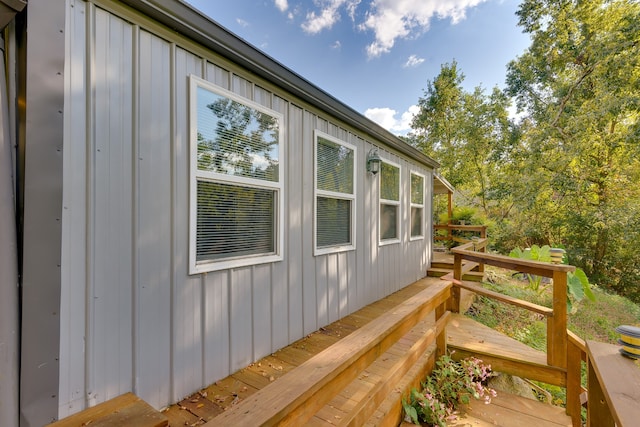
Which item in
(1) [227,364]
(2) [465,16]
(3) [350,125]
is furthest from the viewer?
(2) [465,16]

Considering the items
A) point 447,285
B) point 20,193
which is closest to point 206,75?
point 20,193

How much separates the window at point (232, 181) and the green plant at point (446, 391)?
1.66 metres

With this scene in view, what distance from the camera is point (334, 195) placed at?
353cm

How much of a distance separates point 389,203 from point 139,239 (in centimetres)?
386

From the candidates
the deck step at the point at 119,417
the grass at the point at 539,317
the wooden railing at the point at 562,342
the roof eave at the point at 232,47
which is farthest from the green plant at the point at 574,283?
the deck step at the point at 119,417

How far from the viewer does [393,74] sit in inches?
460

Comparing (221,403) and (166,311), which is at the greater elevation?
(166,311)

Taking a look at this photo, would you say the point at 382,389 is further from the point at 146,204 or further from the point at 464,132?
the point at 464,132

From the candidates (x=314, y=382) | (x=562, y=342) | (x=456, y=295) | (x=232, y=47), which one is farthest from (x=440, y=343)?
(x=232, y=47)

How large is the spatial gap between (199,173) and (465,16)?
33.6 feet

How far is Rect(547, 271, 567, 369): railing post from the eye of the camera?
237cm

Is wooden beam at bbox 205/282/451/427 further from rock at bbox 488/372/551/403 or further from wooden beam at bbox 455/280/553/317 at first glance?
rock at bbox 488/372/551/403

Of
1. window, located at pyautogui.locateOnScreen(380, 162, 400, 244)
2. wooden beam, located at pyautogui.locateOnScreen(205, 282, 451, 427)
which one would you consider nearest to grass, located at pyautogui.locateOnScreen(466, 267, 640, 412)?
window, located at pyautogui.locateOnScreen(380, 162, 400, 244)

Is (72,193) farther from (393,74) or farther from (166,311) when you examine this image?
(393,74)
